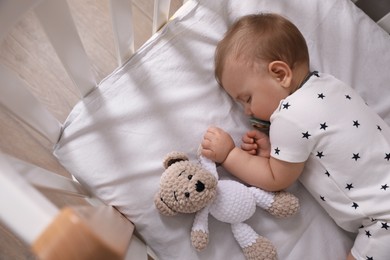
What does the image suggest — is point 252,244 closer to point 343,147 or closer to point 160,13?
point 343,147

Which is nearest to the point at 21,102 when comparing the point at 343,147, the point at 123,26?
the point at 123,26

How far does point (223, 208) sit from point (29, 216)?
1.50ft

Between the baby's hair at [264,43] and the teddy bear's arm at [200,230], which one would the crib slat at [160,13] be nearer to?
the baby's hair at [264,43]

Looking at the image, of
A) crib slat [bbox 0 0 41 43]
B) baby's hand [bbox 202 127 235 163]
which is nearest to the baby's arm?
baby's hand [bbox 202 127 235 163]

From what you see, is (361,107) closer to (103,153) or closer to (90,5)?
(103,153)

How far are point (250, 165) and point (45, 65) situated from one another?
0.69 m

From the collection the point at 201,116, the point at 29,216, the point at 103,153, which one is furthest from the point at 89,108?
the point at 29,216

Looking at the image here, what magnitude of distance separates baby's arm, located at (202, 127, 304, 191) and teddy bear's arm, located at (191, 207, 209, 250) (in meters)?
0.11

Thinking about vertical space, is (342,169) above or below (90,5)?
below

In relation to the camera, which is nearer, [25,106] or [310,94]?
[25,106]

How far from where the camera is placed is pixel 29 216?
357 millimetres

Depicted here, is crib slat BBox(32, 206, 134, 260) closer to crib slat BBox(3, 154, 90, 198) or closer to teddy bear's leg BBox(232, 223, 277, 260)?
crib slat BBox(3, 154, 90, 198)

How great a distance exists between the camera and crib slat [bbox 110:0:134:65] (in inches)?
27.8

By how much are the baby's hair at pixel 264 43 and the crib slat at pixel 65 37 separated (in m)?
0.28
